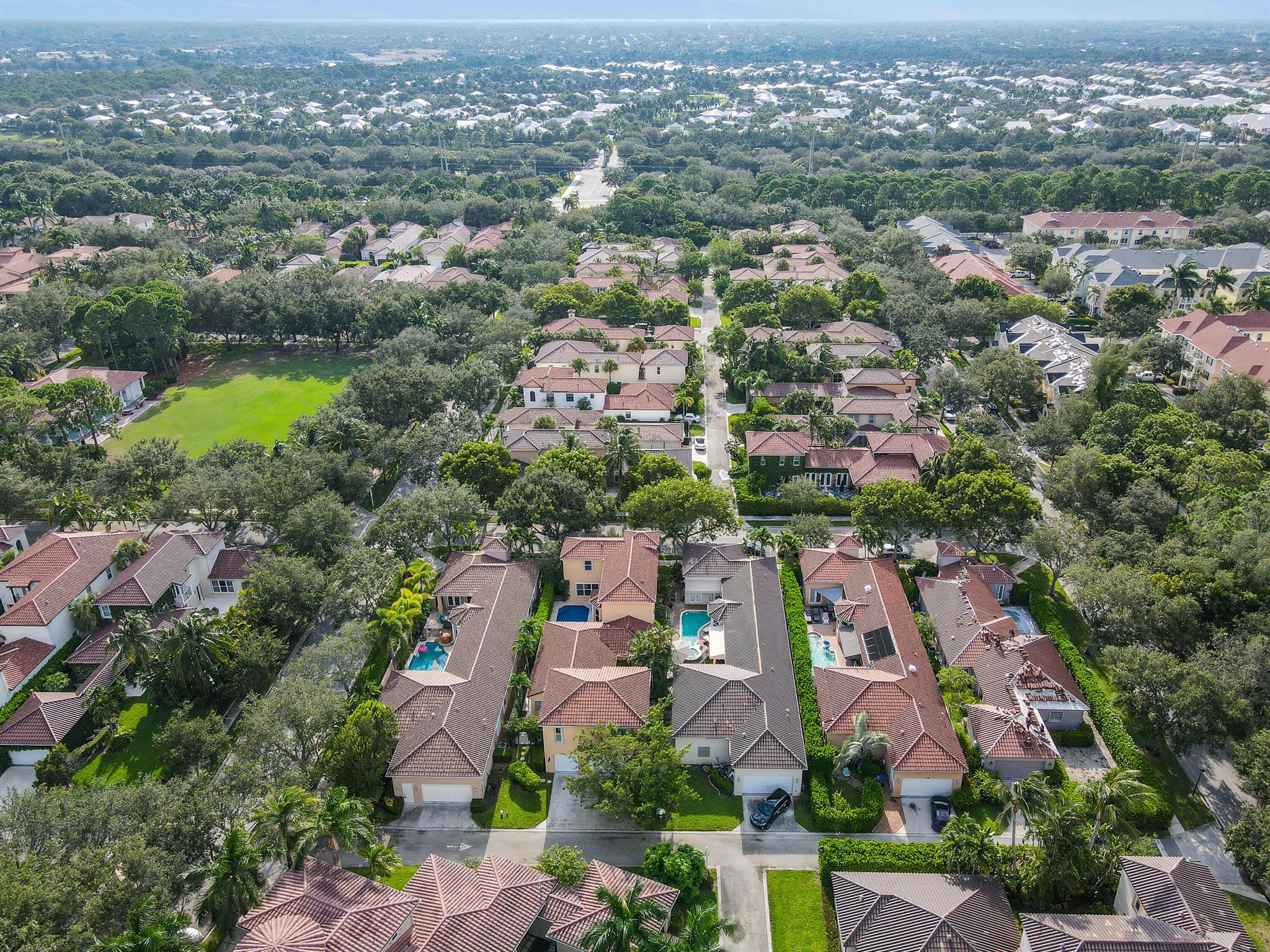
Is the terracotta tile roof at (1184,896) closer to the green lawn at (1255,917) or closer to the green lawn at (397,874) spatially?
the green lawn at (1255,917)

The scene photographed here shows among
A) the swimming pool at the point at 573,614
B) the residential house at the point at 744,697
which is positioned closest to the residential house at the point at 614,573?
the swimming pool at the point at 573,614

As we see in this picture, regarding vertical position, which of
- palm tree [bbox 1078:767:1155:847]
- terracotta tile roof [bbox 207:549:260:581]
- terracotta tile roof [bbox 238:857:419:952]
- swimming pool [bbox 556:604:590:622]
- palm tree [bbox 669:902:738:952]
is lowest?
swimming pool [bbox 556:604:590:622]

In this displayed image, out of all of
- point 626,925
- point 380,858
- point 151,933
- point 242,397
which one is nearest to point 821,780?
point 626,925

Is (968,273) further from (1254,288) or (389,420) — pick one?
(389,420)

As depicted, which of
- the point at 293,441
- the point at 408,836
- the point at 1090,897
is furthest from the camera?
the point at 293,441

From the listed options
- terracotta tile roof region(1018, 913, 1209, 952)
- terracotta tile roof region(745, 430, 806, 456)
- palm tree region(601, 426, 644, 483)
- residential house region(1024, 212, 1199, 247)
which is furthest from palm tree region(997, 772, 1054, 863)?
residential house region(1024, 212, 1199, 247)

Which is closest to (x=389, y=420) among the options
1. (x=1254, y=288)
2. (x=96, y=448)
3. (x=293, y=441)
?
(x=293, y=441)

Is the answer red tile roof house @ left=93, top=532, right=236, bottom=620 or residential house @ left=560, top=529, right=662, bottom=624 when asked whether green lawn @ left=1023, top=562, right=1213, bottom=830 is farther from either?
red tile roof house @ left=93, top=532, right=236, bottom=620
